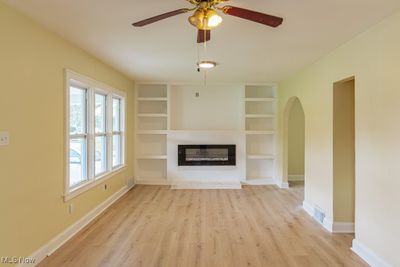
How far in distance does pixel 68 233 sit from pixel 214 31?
3072 millimetres

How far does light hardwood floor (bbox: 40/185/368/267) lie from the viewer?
2.76m

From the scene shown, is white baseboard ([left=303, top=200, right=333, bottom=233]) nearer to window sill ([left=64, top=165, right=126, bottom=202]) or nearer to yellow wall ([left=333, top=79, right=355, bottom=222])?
yellow wall ([left=333, top=79, right=355, bottom=222])

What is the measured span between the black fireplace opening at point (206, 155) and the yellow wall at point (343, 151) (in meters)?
3.06

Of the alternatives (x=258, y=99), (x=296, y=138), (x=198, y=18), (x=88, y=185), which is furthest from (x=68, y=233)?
(x=296, y=138)

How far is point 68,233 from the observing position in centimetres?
327

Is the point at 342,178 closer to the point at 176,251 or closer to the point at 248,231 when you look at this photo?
the point at 248,231

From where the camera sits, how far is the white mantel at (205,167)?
641cm

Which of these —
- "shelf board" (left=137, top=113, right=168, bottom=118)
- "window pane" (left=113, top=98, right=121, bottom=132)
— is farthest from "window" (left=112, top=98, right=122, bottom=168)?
"shelf board" (left=137, top=113, right=168, bottom=118)

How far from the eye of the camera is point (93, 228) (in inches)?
142

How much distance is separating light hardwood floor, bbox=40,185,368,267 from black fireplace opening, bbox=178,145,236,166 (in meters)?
1.47

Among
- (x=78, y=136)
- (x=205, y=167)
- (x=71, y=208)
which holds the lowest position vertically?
(x=71, y=208)

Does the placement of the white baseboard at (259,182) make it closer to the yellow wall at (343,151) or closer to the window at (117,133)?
the yellow wall at (343,151)

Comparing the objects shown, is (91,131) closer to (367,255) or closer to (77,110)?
(77,110)

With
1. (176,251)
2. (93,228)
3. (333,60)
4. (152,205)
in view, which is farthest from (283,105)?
(93,228)
